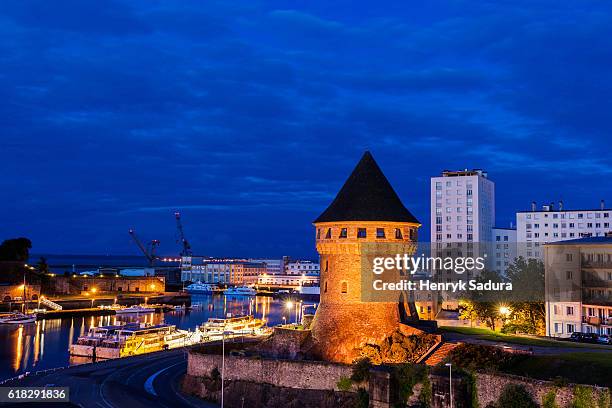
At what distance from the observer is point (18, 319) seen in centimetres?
10462

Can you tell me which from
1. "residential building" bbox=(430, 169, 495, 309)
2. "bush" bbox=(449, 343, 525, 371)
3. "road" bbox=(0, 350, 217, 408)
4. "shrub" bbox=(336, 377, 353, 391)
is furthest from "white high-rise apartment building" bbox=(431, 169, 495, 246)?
"shrub" bbox=(336, 377, 353, 391)

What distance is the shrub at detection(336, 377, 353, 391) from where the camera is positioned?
37562mm

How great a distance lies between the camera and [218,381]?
4341 cm

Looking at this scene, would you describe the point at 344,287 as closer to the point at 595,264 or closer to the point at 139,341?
the point at 595,264

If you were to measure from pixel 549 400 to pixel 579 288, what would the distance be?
105ft

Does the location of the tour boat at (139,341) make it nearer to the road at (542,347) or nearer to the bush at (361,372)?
the bush at (361,372)

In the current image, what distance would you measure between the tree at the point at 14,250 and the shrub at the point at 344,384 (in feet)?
384

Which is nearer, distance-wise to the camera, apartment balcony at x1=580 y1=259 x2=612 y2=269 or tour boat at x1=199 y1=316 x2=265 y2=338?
apartment balcony at x1=580 y1=259 x2=612 y2=269

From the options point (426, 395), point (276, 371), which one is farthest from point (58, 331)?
point (426, 395)

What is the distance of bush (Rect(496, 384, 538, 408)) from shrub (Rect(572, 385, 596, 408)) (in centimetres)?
214

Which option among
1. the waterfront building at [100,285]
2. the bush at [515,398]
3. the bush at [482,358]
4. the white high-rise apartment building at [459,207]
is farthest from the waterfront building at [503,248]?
the waterfront building at [100,285]

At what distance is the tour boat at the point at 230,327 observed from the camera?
88.2 metres

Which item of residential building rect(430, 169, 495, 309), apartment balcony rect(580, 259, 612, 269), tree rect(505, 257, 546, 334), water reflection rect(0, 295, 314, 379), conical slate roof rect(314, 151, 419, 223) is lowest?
water reflection rect(0, 295, 314, 379)

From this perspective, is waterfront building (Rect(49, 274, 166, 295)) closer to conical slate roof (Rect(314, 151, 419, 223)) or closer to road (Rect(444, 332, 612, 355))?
conical slate roof (Rect(314, 151, 419, 223))
